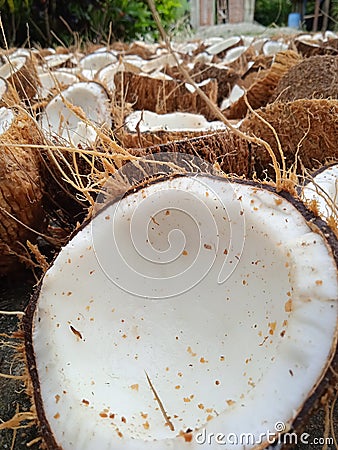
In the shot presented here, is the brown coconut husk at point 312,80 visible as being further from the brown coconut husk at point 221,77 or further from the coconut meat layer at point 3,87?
the coconut meat layer at point 3,87

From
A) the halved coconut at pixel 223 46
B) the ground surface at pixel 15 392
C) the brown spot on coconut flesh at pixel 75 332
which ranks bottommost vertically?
the ground surface at pixel 15 392

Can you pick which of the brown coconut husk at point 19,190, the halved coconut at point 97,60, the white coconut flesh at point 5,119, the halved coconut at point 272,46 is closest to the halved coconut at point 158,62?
the halved coconut at point 97,60

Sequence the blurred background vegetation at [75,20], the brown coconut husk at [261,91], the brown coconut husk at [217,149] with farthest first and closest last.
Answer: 1. the blurred background vegetation at [75,20]
2. the brown coconut husk at [261,91]
3. the brown coconut husk at [217,149]

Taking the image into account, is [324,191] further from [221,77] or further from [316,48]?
[316,48]

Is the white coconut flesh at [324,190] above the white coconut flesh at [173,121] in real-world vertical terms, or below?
above

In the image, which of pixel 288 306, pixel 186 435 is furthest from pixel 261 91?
pixel 186 435

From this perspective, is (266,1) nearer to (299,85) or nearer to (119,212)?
(299,85)

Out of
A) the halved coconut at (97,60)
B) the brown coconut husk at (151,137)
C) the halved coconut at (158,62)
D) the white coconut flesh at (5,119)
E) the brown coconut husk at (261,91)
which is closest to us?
the white coconut flesh at (5,119)
